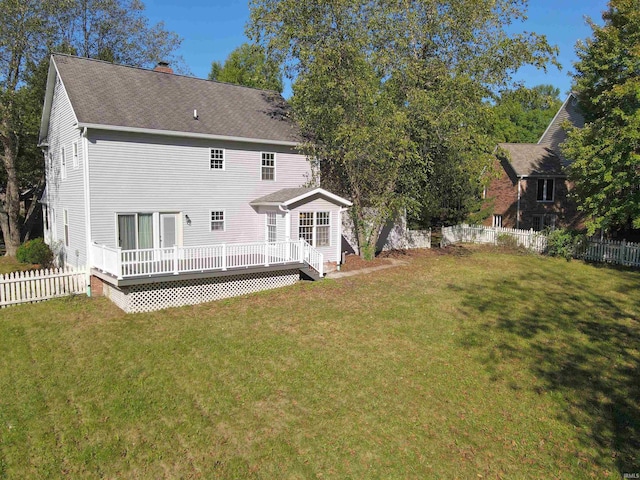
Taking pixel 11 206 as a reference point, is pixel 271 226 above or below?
below

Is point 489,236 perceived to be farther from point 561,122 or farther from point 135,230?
point 135,230

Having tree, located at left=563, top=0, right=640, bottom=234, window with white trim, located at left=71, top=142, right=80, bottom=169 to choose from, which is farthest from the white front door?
tree, located at left=563, top=0, right=640, bottom=234

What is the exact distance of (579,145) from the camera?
2108 centimetres

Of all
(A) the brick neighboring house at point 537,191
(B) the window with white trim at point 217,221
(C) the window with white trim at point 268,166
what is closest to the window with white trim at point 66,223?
(B) the window with white trim at point 217,221

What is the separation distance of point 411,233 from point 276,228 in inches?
424

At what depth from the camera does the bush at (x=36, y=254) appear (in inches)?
752

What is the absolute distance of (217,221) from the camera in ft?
58.2

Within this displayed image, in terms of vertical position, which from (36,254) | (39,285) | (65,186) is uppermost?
(65,186)

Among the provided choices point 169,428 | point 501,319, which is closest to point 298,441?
point 169,428

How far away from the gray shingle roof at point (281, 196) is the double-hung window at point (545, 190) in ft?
69.7

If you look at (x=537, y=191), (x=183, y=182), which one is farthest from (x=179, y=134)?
(x=537, y=191)

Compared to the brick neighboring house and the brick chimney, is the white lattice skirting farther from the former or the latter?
the brick neighboring house

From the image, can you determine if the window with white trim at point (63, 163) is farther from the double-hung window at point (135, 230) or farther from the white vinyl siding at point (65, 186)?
the double-hung window at point (135, 230)

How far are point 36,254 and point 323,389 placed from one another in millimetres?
16762
